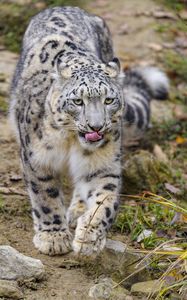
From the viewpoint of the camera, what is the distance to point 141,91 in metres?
8.48

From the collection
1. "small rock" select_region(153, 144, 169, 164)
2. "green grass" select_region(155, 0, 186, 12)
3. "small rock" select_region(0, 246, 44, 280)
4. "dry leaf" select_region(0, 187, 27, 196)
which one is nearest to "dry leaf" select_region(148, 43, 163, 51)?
"green grass" select_region(155, 0, 186, 12)

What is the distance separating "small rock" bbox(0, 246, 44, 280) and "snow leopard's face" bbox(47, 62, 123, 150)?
0.87m

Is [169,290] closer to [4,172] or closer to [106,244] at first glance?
[106,244]

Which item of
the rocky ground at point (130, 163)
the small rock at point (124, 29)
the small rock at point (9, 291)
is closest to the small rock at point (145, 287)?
the rocky ground at point (130, 163)

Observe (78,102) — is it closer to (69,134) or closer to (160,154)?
(69,134)

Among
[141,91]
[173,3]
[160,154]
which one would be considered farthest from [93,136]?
[173,3]

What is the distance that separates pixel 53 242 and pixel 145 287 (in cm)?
84

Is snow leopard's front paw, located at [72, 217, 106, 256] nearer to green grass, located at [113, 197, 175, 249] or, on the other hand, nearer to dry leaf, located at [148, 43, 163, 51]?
green grass, located at [113, 197, 175, 249]

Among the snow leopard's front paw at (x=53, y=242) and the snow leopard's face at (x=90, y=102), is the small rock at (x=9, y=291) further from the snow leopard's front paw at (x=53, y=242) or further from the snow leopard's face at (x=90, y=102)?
the snow leopard's face at (x=90, y=102)

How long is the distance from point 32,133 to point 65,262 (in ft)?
3.17

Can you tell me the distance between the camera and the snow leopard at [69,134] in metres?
5.53

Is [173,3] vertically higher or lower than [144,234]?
higher

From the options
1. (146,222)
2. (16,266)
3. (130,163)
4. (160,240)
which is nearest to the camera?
(16,266)

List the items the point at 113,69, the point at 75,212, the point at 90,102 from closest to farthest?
the point at 90,102 < the point at 113,69 < the point at 75,212
